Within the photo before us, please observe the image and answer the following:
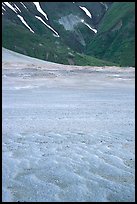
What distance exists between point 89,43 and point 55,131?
165m

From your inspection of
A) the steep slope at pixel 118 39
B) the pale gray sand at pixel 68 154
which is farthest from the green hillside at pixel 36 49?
the pale gray sand at pixel 68 154

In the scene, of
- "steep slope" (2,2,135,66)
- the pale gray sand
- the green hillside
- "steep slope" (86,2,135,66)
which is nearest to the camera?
the pale gray sand

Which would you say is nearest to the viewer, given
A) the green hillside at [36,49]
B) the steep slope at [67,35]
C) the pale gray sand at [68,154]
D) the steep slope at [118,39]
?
the pale gray sand at [68,154]

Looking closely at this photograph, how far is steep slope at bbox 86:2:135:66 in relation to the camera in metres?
141

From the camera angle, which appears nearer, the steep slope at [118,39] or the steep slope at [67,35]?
the steep slope at [67,35]

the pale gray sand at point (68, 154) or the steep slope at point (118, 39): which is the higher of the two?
the steep slope at point (118, 39)

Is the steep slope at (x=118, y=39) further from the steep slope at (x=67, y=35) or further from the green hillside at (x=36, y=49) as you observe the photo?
the green hillside at (x=36, y=49)

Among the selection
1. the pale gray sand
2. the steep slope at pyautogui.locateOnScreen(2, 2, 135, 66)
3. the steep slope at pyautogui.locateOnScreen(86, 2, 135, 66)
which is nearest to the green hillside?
the steep slope at pyautogui.locateOnScreen(2, 2, 135, 66)

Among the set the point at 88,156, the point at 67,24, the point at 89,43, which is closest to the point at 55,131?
the point at 88,156

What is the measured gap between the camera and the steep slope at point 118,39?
141m

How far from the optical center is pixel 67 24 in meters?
195

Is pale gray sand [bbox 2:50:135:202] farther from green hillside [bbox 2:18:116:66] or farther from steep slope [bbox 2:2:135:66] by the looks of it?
steep slope [bbox 2:2:135:66]

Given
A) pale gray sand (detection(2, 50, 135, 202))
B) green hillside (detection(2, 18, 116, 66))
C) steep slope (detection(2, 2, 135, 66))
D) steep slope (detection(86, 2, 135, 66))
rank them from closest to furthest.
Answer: pale gray sand (detection(2, 50, 135, 202)) < green hillside (detection(2, 18, 116, 66)) < steep slope (detection(2, 2, 135, 66)) < steep slope (detection(86, 2, 135, 66))

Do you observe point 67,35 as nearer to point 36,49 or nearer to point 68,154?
point 36,49
